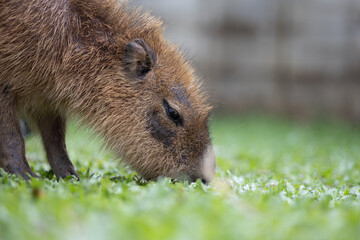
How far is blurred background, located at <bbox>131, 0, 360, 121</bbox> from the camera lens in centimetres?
1191

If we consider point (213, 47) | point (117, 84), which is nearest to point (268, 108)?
point (213, 47)

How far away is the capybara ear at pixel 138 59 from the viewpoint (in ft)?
13.6

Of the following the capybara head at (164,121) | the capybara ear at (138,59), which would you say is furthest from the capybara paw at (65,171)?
the capybara ear at (138,59)

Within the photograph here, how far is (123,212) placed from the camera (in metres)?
2.38

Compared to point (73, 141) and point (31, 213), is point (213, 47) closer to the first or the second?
point (73, 141)

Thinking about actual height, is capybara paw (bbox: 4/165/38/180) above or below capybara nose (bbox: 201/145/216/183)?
below

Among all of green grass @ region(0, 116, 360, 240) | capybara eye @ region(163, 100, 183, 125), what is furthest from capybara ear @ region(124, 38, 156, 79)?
green grass @ region(0, 116, 360, 240)

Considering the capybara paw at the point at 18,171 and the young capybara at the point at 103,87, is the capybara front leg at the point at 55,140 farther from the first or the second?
the capybara paw at the point at 18,171

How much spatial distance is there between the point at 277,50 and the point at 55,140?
8.50 meters

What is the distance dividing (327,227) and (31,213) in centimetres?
138

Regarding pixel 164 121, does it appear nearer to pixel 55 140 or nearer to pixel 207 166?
pixel 207 166

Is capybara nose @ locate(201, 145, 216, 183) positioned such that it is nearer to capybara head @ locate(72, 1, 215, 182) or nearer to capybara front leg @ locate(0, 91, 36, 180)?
capybara head @ locate(72, 1, 215, 182)

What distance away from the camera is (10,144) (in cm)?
392

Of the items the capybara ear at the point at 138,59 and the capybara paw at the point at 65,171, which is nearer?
the capybara ear at the point at 138,59
